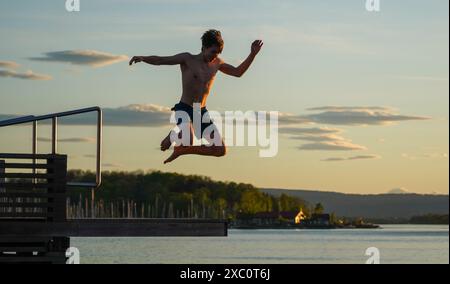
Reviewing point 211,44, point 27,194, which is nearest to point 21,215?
point 27,194

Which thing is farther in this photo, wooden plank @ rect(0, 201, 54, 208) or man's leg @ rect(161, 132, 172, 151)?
wooden plank @ rect(0, 201, 54, 208)

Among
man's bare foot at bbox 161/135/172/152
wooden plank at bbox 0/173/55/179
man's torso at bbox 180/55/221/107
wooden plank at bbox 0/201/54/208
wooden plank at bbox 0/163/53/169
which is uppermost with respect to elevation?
man's torso at bbox 180/55/221/107

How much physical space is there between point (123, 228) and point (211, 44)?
4356 mm

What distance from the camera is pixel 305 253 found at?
480 feet

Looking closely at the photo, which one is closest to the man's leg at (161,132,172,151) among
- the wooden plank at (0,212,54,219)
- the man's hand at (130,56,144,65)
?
the man's hand at (130,56,144,65)

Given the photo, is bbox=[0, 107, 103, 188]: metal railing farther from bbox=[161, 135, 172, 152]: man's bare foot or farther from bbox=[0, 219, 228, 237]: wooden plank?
A: bbox=[161, 135, 172, 152]: man's bare foot

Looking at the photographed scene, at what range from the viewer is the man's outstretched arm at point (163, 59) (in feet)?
74.2


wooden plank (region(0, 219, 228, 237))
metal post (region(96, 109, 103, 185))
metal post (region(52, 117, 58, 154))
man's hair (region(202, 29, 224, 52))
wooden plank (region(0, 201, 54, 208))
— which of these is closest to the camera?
man's hair (region(202, 29, 224, 52))

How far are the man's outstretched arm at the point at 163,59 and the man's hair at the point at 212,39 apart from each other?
0.49m

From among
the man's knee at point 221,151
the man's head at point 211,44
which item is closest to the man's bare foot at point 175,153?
the man's knee at point 221,151

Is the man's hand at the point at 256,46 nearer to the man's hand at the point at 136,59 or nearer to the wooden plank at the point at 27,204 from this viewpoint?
the man's hand at the point at 136,59

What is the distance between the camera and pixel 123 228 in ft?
82.6

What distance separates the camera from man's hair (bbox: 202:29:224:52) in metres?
22.8
